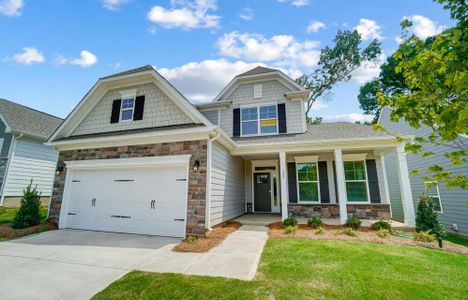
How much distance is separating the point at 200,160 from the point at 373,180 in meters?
8.08

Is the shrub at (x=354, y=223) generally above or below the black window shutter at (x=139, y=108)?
below

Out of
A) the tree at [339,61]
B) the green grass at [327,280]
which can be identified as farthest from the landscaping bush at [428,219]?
the tree at [339,61]

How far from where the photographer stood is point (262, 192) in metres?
11.5

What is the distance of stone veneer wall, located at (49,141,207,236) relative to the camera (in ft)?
21.1

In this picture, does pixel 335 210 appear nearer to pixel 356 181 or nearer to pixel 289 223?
pixel 356 181

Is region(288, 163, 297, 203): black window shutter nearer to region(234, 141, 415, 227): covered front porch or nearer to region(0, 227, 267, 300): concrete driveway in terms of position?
region(234, 141, 415, 227): covered front porch

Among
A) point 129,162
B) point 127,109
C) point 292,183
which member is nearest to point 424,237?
point 292,183

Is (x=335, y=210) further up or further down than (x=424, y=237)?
further up

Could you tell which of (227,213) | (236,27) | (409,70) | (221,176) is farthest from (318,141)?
(409,70)

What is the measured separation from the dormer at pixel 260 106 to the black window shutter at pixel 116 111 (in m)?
3.89

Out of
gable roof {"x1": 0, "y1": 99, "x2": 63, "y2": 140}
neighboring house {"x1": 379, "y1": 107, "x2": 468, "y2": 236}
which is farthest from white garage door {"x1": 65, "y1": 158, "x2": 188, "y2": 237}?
→ neighboring house {"x1": 379, "y1": 107, "x2": 468, "y2": 236}

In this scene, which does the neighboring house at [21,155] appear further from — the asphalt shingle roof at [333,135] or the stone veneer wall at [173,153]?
the asphalt shingle roof at [333,135]

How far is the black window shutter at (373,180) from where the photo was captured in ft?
31.1

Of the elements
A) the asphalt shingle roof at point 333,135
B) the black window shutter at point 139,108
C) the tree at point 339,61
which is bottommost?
the asphalt shingle roof at point 333,135
